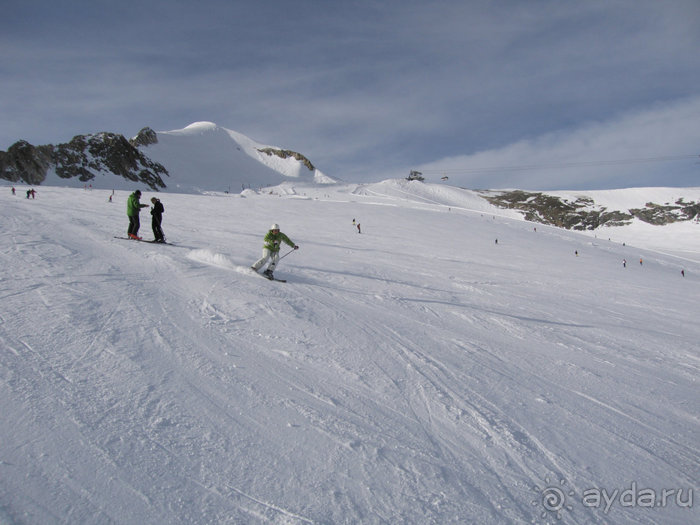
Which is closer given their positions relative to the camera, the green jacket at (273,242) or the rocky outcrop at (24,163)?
the green jacket at (273,242)

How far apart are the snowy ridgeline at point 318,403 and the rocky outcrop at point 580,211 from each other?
8884 centimetres

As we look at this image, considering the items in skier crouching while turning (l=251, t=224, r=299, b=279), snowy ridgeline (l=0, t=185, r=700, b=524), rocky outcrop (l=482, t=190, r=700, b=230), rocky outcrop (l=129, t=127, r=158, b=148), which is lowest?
snowy ridgeline (l=0, t=185, r=700, b=524)

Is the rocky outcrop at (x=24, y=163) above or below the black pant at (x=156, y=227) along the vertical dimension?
above

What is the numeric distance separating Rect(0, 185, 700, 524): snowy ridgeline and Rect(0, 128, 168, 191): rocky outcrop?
66743 millimetres

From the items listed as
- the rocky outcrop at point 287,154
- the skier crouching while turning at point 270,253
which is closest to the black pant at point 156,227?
the skier crouching while turning at point 270,253

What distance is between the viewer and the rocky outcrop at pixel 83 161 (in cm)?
5731

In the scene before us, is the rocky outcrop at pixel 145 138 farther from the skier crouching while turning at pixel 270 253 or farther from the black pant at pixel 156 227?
the skier crouching while turning at pixel 270 253

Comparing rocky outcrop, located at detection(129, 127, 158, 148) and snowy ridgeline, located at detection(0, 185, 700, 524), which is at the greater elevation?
rocky outcrop, located at detection(129, 127, 158, 148)

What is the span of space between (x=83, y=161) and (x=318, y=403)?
81053 mm

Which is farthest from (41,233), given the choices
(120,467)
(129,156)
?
(129,156)

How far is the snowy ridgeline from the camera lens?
254 centimetres

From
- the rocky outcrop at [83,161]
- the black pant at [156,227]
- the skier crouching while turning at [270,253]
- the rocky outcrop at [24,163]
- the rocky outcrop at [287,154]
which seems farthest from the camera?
the rocky outcrop at [287,154]

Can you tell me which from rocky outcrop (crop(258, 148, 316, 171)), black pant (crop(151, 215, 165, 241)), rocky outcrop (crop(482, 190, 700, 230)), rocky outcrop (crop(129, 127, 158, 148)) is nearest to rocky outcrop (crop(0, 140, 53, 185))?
rocky outcrop (crop(129, 127, 158, 148))

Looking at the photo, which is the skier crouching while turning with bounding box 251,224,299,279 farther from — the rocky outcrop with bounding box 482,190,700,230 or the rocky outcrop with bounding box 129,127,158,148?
the rocky outcrop with bounding box 129,127,158,148
